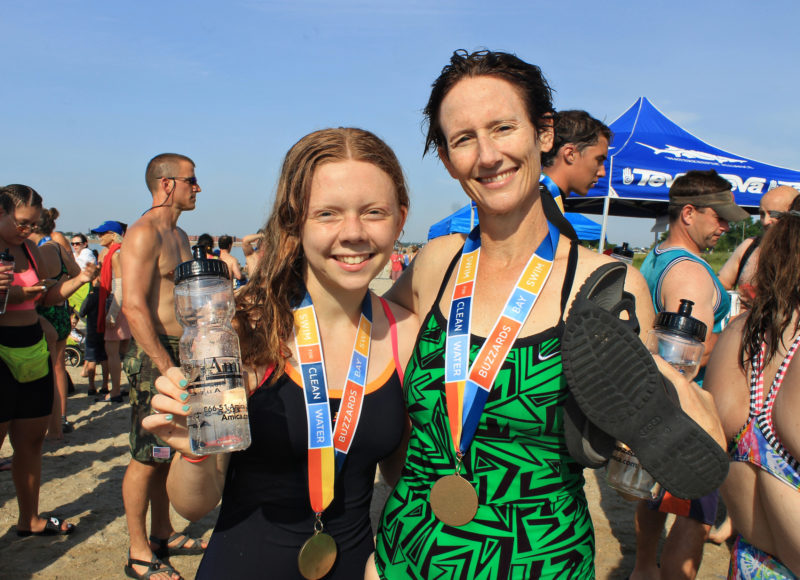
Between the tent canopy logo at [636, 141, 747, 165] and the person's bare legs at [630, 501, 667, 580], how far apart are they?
760cm

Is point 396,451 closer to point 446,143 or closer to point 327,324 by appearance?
point 327,324

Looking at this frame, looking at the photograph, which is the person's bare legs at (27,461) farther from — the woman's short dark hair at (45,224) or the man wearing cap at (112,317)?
the woman's short dark hair at (45,224)

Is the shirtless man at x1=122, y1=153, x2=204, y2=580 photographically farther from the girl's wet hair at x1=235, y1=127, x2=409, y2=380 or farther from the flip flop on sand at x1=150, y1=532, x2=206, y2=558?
the girl's wet hair at x1=235, y1=127, x2=409, y2=380

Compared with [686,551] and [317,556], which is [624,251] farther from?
[317,556]

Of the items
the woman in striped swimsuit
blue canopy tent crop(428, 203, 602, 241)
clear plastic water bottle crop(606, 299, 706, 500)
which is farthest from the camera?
blue canopy tent crop(428, 203, 602, 241)

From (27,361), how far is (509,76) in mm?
3765

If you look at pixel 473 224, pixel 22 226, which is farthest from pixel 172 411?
pixel 473 224

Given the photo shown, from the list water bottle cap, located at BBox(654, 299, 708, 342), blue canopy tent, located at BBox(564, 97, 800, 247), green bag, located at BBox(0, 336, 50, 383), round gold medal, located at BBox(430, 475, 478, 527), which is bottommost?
green bag, located at BBox(0, 336, 50, 383)

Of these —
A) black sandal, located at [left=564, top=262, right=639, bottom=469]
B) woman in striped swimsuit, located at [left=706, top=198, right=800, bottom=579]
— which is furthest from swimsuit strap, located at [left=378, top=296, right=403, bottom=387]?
woman in striped swimsuit, located at [left=706, top=198, right=800, bottom=579]

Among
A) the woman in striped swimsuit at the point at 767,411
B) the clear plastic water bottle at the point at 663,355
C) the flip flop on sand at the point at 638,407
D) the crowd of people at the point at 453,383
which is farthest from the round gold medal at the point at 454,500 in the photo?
the woman in striped swimsuit at the point at 767,411

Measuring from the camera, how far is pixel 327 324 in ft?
6.46

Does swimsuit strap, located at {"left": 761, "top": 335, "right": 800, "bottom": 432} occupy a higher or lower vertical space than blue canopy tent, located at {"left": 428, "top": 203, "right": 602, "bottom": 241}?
lower

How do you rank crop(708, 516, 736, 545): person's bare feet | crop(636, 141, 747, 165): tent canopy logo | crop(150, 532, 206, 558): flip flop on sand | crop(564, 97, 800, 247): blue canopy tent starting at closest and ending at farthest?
crop(150, 532, 206, 558): flip flop on sand → crop(708, 516, 736, 545): person's bare feet → crop(564, 97, 800, 247): blue canopy tent → crop(636, 141, 747, 165): tent canopy logo

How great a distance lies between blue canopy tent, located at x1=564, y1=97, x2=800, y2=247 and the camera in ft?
30.0
